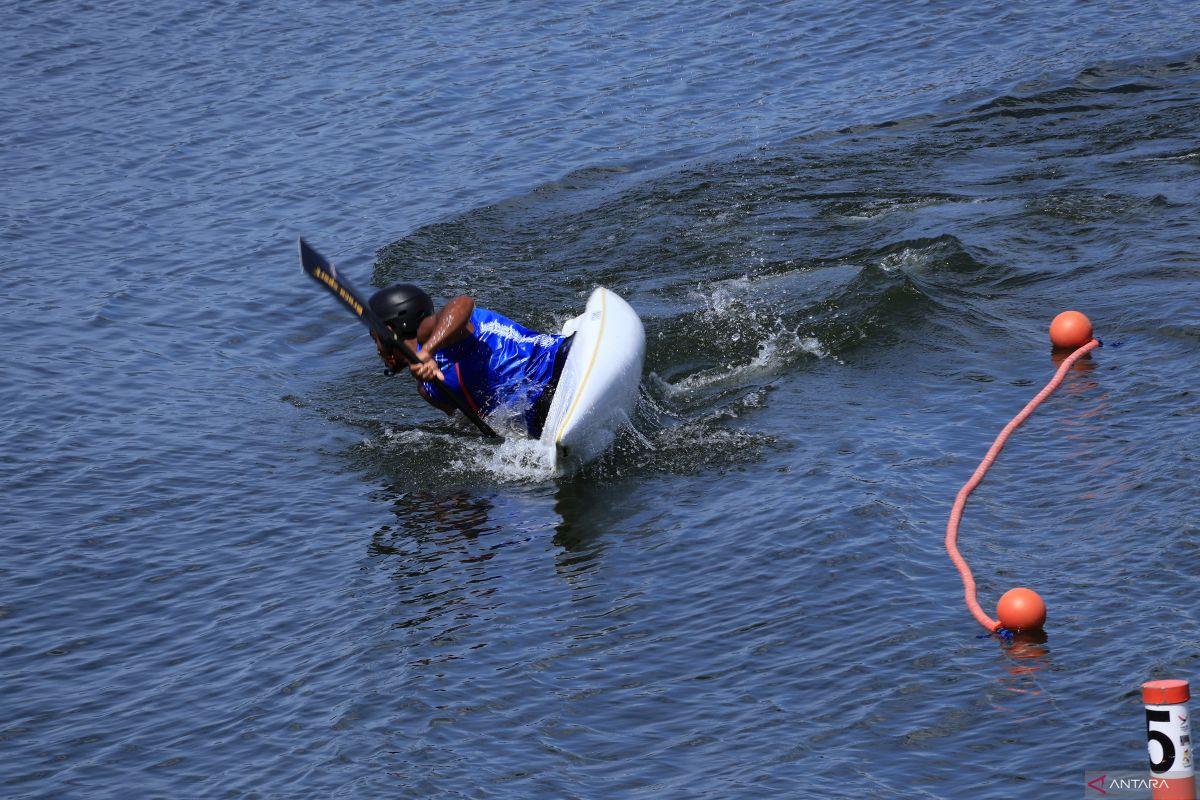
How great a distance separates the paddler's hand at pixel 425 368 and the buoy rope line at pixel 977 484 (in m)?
3.69

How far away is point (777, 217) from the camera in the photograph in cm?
1493

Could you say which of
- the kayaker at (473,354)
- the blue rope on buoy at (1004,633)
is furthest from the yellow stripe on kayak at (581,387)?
the blue rope on buoy at (1004,633)

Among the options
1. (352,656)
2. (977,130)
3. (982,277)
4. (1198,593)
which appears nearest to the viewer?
(1198,593)

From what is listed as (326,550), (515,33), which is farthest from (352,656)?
(515,33)

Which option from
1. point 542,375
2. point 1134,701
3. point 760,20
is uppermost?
point 760,20

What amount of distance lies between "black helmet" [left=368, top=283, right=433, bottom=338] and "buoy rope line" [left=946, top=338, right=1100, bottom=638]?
3.99 meters

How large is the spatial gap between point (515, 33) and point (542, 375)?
1430cm

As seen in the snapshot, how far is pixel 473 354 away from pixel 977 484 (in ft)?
12.2

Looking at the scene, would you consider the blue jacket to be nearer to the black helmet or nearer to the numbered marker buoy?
the black helmet

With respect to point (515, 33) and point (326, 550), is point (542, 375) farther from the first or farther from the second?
point (515, 33)

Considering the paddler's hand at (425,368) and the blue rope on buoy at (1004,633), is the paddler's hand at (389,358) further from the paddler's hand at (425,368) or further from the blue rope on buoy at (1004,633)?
the blue rope on buoy at (1004,633)

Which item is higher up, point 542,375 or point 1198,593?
point 542,375

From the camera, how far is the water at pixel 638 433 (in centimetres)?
733

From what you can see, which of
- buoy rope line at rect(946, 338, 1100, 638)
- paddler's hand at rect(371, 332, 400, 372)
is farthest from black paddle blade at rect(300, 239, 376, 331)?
buoy rope line at rect(946, 338, 1100, 638)
